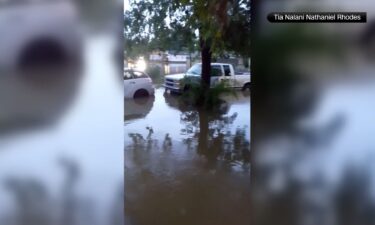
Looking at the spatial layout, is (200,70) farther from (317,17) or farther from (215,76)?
(317,17)

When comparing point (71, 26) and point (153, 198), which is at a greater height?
point (71, 26)

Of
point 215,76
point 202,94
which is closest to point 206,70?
point 202,94

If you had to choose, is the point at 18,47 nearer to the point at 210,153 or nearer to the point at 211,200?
the point at 211,200

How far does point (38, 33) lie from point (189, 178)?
→ 393cm

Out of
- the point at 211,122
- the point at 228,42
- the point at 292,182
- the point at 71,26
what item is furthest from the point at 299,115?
the point at 211,122

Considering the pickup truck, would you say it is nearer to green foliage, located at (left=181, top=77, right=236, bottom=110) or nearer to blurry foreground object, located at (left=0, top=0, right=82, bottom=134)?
green foliage, located at (left=181, top=77, right=236, bottom=110)

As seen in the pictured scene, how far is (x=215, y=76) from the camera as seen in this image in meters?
14.8

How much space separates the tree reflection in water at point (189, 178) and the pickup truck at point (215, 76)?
207 inches

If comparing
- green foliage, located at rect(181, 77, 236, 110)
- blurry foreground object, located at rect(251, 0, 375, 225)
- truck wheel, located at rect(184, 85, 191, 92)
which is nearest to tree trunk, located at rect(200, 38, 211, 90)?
green foliage, located at rect(181, 77, 236, 110)

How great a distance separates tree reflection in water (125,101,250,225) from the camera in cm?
405

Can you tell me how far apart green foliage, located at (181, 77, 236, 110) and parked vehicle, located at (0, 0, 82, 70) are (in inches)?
434

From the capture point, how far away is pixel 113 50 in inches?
66.5

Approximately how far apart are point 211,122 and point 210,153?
11.5 ft

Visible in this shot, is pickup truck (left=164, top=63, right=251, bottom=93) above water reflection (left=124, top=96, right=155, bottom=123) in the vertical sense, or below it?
above
